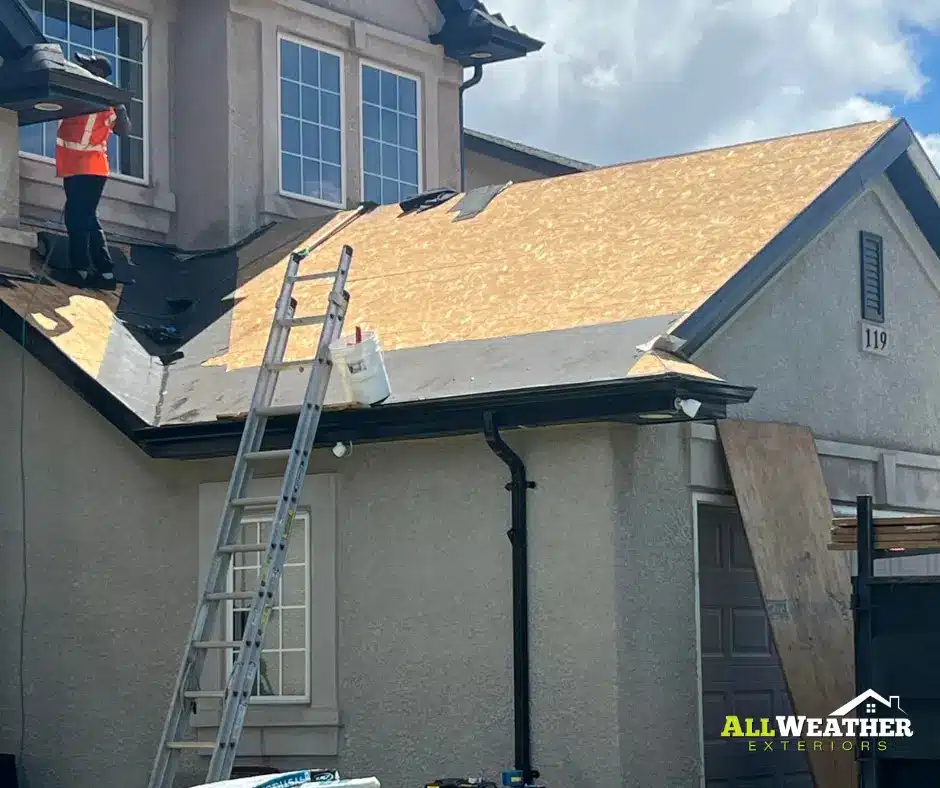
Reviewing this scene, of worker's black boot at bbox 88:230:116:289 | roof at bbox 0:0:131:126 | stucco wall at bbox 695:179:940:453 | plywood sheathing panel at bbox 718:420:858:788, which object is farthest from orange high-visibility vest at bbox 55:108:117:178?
plywood sheathing panel at bbox 718:420:858:788

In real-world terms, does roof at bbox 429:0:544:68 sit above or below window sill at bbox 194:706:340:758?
above

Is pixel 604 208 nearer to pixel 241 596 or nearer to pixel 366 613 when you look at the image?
pixel 366 613

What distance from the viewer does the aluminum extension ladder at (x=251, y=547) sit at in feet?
32.8

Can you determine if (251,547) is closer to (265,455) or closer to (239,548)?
(239,548)

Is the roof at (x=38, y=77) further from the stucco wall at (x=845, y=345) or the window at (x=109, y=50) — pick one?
the stucco wall at (x=845, y=345)

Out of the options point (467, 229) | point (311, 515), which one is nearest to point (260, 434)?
point (311, 515)

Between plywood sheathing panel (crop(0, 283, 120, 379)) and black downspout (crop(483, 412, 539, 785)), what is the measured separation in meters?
3.32

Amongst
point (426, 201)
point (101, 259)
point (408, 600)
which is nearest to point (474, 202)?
point (426, 201)

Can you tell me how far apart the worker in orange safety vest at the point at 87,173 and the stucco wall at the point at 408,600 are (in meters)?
1.26

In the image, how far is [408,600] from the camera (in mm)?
11688

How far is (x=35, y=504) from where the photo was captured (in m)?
13.3

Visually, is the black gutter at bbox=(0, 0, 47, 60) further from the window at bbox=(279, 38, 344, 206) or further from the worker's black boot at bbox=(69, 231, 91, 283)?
the window at bbox=(279, 38, 344, 206)

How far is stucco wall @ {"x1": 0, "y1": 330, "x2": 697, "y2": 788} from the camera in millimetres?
10977

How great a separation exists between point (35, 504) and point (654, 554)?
486 cm
